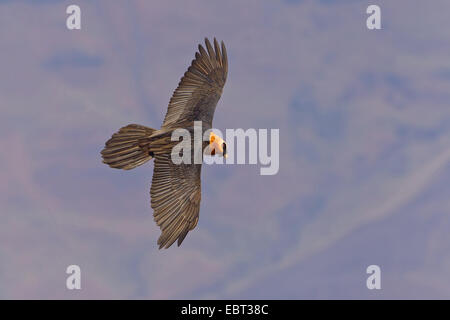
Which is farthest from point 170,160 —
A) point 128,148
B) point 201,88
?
point 201,88

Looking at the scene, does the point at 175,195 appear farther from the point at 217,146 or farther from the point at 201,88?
the point at 201,88

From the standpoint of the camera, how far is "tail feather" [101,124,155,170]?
1603cm

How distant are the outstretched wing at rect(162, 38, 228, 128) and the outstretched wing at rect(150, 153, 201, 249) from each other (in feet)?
4.64

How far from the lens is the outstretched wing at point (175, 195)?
51.5 feet

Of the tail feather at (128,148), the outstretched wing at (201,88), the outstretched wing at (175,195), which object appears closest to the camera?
the outstretched wing at (175,195)

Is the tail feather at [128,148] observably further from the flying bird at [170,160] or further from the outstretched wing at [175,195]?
the outstretched wing at [175,195]

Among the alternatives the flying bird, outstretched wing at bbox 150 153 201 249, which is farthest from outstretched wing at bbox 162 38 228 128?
outstretched wing at bbox 150 153 201 249

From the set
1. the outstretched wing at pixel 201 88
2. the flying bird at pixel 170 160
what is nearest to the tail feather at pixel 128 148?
the flying bird at pixel 170 160

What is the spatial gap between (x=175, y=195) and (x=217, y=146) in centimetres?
182

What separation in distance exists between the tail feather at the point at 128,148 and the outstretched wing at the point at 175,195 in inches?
18.2

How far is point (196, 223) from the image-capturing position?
15.8m

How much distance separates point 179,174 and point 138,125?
71.7 inches

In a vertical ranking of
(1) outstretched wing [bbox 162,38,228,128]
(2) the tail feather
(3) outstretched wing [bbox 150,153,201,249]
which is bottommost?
(3) outstretched wing [bbox 150,153,201,249]

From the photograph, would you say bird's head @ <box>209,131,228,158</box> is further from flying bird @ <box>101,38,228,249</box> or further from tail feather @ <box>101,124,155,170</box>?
tail feather @ <box>101,124,155,170</box>
